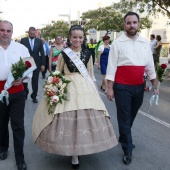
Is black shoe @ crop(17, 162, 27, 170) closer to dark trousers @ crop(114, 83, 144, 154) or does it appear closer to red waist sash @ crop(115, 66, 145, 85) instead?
dark trousers @ crop(114, 83, 144, 154)

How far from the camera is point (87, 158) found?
421 cm

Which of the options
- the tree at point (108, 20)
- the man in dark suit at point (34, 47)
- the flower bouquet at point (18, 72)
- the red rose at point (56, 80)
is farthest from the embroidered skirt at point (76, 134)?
the tree at point (108, 20)

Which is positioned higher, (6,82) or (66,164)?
(6,82)

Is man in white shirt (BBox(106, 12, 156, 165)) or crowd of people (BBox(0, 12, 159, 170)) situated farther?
man in white shirt (BBox(106, 12, 156, 165))

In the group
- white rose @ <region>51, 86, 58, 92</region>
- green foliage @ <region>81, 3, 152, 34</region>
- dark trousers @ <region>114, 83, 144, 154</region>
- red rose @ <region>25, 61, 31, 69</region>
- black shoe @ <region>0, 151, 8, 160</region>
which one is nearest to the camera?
red rose @ <region>25, 61, 31, 69</region>

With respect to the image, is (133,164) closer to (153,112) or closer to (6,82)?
(6,82)

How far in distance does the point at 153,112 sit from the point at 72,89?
12.1 feet

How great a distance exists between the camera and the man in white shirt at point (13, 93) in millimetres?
3633

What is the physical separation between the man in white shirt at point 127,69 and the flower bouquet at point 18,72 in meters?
1.06

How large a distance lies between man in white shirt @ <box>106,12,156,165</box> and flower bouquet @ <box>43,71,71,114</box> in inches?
25.0

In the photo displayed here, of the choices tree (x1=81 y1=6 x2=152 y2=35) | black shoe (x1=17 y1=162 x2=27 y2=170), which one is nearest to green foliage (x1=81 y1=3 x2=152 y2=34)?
tree (x1=81 y1=6 x2=152 y2=35)

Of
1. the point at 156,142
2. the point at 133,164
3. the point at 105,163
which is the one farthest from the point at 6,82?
the point at 156,142

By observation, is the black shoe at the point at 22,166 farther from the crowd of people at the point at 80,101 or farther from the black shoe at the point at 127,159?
the black shoe at the point at 127,159

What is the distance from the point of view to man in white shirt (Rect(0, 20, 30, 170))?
3.63 metres
